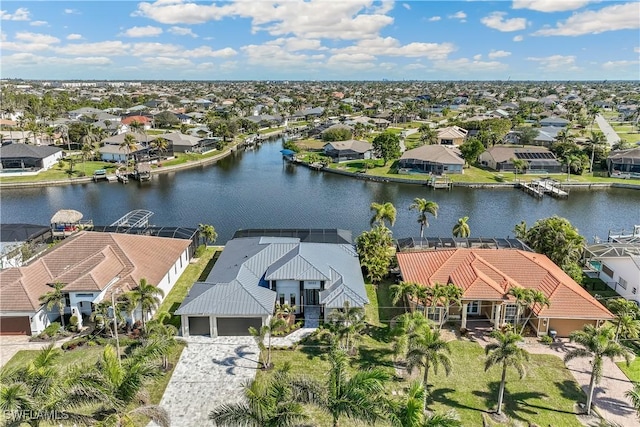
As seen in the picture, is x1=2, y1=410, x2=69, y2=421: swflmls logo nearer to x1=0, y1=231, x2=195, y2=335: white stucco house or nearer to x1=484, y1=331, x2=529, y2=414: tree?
x1=0, y1=231, x2=195, y2=335: white stucco house

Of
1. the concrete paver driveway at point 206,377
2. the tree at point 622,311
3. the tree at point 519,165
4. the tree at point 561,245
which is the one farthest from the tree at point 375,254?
the tree at point 519,165

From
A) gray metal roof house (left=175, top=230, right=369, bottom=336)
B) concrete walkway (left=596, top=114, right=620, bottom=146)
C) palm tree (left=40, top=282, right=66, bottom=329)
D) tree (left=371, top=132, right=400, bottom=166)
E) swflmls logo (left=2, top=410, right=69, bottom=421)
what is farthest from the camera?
concrete walkway (left=596, top=114, right=620, bottom=146)

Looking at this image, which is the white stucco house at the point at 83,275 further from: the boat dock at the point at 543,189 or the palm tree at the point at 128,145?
the boat dock at the point at 543,189

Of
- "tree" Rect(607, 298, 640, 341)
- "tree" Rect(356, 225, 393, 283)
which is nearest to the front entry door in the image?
"tree" Rect(356, 225, 393, 283)

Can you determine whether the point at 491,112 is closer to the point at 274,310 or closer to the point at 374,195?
the point at 374,195

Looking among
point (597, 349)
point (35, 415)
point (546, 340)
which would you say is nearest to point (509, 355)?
point (597, 349)

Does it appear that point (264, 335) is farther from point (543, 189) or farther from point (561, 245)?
point (543, 189)
